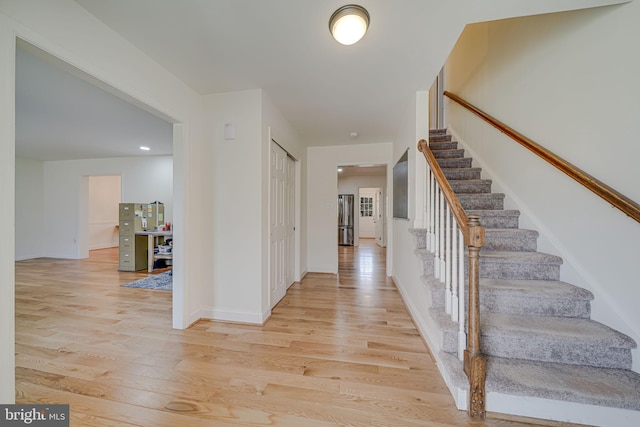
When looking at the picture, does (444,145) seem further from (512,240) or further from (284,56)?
(284,56)

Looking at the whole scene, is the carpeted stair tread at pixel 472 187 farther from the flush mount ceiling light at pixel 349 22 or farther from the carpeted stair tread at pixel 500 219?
the flush mount ceiling light at pixel 349 22

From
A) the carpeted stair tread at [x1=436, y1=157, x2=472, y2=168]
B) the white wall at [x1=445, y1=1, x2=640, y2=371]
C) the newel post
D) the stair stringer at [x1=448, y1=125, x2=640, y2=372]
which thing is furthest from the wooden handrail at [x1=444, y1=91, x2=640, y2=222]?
the carpeted stair tread at [x1=436, y1=157, x2=472, y2=168]

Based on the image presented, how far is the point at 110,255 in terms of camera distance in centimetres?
597

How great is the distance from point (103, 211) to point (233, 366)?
8.16 m

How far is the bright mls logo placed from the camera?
1081mm

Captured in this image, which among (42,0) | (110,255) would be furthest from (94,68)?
(110,255)

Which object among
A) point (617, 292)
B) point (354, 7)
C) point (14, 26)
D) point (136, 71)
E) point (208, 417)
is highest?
point (354, 7)

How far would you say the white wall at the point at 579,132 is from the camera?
1328 mm

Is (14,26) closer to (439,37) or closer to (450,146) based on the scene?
(439,37)

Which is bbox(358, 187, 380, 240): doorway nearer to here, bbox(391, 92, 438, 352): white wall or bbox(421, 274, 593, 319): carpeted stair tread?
bbox(391, 92, 438, 352): white wall

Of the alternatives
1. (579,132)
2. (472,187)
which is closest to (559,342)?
(579,132)

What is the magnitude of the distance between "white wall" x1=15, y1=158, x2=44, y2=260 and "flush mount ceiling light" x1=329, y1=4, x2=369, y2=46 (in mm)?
8083

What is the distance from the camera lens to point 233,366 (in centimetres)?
169

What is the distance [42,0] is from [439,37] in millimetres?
2351
